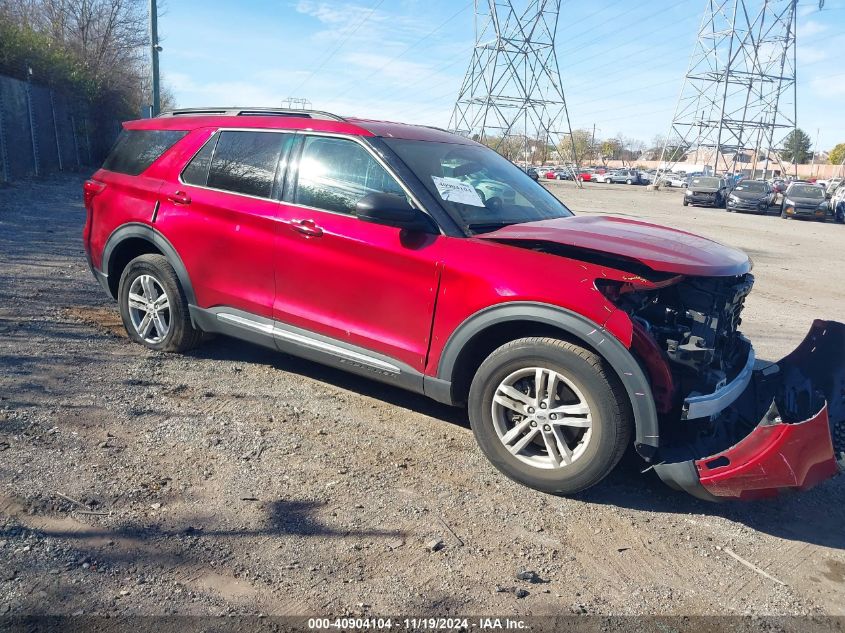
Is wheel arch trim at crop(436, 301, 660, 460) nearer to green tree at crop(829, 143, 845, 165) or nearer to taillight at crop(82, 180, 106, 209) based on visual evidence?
taillight at crop(82, 180, 106, 209)

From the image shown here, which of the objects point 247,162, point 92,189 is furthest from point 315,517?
point 92,189

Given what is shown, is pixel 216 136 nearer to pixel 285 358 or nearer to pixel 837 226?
pixel 285 358

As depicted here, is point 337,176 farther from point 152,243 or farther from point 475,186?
point 152,243

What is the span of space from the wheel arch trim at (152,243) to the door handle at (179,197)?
0.92 ft

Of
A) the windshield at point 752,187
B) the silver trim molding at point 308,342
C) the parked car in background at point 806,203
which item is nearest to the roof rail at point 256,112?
the silver trim molding at point 308,342

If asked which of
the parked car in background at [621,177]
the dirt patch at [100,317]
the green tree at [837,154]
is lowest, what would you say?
the parked car in background at [621,177]

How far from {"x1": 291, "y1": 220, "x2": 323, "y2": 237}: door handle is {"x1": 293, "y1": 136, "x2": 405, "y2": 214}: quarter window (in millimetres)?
139

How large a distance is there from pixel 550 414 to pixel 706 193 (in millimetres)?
32152

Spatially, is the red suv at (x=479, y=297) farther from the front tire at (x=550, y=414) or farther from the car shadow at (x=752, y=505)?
the car shadow at (x=752, y=505)

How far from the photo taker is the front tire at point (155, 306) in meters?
5.16

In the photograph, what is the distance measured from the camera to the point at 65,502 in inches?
128

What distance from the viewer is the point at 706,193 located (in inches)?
1280

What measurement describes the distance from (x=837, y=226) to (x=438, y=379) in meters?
27.4

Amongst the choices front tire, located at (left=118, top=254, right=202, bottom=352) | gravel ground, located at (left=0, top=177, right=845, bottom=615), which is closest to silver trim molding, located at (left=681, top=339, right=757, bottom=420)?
gravel ground, located at (left=0, top=177, right=845, bottom=615)
